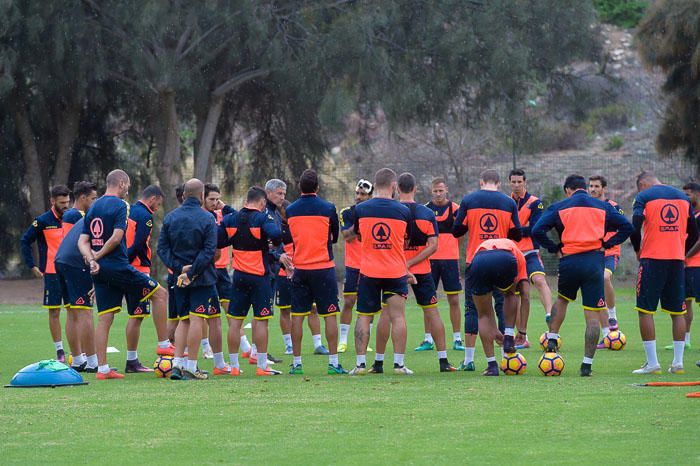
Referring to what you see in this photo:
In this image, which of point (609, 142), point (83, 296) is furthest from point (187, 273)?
point (609, 142)

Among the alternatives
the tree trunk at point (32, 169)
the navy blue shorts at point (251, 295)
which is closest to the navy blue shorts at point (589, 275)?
the navy blue shorts at point (251, 295)

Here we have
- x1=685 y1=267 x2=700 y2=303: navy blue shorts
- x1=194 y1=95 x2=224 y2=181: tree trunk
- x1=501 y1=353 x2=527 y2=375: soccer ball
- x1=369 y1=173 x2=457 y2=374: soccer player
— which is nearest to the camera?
x1=501 y1=353 x2=527 y2=375: soccer ball

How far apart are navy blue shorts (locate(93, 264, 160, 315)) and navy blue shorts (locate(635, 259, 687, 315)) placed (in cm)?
541

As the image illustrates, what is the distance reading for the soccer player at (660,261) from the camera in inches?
494

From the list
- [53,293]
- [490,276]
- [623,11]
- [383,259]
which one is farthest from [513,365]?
[623,11]

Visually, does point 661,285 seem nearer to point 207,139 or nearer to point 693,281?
point 693,281

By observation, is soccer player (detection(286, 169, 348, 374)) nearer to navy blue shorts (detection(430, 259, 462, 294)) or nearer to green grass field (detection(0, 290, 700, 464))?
green grass field (detection(0, 290, 700, 464))

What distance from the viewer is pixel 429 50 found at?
30688mm

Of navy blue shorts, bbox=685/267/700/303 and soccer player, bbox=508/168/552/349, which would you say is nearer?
navy blue shorts, bbox=685/267/700/303

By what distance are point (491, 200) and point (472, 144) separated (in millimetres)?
28632

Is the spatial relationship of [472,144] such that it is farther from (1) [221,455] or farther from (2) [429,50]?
(1) [221,455]

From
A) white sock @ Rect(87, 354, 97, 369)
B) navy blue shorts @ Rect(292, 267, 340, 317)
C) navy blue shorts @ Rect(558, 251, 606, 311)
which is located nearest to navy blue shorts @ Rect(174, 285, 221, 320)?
navy blue shorts @ Rect(292, 267, 340, 317)

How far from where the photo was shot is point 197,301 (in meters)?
12.5

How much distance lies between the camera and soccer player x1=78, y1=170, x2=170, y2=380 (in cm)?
1259
